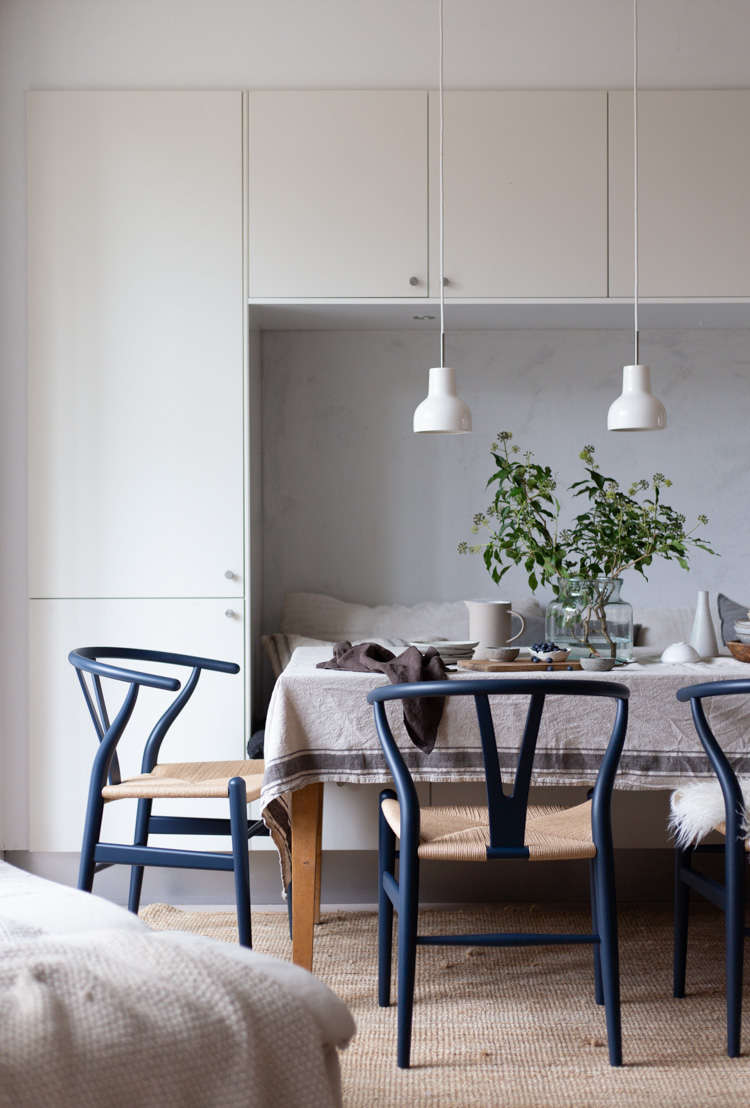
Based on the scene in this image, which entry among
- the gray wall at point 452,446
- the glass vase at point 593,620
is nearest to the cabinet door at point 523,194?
the gray wall at point 452,446

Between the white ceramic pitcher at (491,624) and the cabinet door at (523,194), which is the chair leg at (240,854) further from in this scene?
the cabinet door at (523,194)

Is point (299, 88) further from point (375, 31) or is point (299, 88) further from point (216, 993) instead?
point (216, 993)

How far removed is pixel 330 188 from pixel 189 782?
1841mm

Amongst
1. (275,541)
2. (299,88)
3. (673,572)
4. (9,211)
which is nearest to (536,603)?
(673,572)

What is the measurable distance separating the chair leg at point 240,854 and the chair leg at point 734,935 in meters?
1.05

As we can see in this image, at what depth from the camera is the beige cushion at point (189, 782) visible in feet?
7.61

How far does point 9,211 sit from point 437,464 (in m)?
1.66

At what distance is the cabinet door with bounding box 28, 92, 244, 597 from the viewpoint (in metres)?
3.06

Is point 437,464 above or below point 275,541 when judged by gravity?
above

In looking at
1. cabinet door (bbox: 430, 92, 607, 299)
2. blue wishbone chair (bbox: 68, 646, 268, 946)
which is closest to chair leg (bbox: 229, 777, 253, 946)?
blue wishbone chair (bbox: 68, 646, 268, 946)

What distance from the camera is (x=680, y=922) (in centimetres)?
230

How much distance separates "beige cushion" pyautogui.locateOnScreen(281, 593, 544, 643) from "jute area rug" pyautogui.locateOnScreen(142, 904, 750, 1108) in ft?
3.10

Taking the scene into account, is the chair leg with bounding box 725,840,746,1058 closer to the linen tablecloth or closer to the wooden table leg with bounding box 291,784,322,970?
the linen tablecloth

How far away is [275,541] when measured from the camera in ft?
11.9
